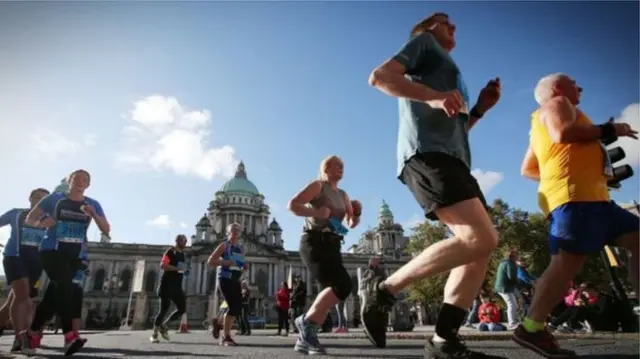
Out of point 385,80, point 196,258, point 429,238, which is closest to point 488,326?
point 385,80

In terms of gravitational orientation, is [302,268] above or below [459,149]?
above

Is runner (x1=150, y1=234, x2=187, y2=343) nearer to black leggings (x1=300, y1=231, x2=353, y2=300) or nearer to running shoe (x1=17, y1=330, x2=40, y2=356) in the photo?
running shoe (x1=17, y1=330, x2=40, y2=356)

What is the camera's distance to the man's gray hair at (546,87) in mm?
3119

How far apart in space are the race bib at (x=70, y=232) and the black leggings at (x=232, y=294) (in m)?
2.83

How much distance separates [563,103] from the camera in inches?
113

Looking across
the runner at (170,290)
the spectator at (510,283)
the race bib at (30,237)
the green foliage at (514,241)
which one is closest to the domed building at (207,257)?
the green foliage at (514,241)

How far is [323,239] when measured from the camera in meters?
4.13

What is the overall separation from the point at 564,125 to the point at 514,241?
102 feet

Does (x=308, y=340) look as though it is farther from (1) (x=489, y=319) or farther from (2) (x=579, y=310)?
(1) (x=489, y=319)

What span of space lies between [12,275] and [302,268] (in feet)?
216

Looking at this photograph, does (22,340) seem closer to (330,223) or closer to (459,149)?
(330,223)

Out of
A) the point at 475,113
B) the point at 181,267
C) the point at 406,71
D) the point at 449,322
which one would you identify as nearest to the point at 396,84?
the point at 406,71

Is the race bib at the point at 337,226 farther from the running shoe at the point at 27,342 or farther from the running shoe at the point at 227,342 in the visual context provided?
the running shoe at the point at 27,342

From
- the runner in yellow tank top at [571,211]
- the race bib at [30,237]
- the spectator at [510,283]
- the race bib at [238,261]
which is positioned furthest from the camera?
the spectator at [510,283]
